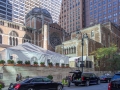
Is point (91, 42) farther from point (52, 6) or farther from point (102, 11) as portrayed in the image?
point (52, 6)

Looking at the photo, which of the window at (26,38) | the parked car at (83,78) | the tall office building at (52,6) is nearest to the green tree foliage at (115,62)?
the parked car at (83,78)

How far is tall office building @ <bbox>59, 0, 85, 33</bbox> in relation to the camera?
393ft

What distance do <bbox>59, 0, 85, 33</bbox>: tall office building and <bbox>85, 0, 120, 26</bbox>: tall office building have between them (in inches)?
157

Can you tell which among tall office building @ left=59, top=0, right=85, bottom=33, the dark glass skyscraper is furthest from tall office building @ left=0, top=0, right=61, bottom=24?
tall office building @ left=59, top=0, right=85, bottom=33

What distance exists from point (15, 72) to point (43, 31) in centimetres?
4276

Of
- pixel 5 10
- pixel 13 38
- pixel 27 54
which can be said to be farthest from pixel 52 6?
pixel 27 54

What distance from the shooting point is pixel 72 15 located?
12544cm

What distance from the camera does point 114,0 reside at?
106000 millimetres

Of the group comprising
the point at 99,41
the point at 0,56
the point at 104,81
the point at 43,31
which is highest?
the point at 43,31

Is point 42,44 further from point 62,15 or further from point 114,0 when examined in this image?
point 62,15

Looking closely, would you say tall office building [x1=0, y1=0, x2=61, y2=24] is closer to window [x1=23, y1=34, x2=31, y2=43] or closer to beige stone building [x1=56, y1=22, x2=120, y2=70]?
window [x1=23, y1=34, x2=31, y2=43]

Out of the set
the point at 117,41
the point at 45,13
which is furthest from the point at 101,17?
the point at 117,41

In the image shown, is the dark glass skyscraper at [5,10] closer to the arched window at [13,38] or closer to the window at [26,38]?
the window at [26,38]

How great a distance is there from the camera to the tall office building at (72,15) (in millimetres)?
119688
